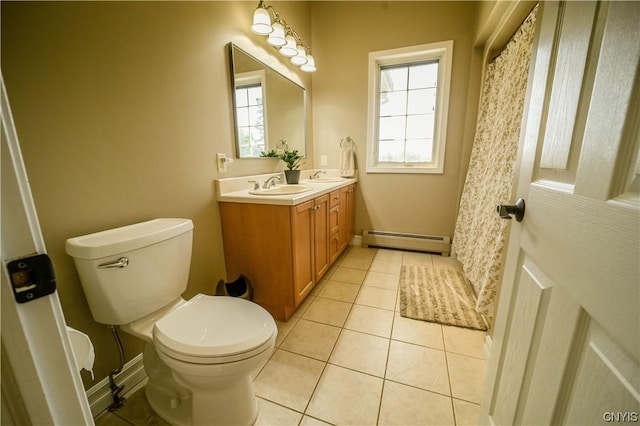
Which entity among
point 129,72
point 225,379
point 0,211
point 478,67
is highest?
point 478,67

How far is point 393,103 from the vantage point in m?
2.69

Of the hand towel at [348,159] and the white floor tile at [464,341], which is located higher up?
the hand towel at [348,159]

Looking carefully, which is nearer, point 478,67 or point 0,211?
point 0,211

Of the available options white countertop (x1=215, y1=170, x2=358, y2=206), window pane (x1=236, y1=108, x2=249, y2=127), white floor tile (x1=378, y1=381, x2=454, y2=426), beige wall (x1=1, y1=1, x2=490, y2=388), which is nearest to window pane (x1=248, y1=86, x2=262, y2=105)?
window pane (x1=236, y1=108, x2=249, y2=127)

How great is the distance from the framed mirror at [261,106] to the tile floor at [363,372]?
1.31 metres

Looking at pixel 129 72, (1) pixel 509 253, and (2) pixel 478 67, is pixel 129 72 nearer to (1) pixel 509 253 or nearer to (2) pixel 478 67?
(1) pixel 509 253

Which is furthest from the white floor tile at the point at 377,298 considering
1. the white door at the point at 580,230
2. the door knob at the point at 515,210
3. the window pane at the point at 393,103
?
the window pane at the point at 393,103

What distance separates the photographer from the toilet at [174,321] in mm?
834

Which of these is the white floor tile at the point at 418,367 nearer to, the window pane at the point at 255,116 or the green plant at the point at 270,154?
the green plant at the point at 270,154

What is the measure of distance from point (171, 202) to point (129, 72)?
1.97ft

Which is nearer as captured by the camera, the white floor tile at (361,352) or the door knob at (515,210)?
the door knob at (515,210)

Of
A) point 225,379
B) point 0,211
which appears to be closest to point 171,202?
point 225,379

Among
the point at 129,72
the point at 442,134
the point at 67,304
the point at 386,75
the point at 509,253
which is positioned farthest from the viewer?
the point at 386,75

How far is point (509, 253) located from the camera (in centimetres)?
82
